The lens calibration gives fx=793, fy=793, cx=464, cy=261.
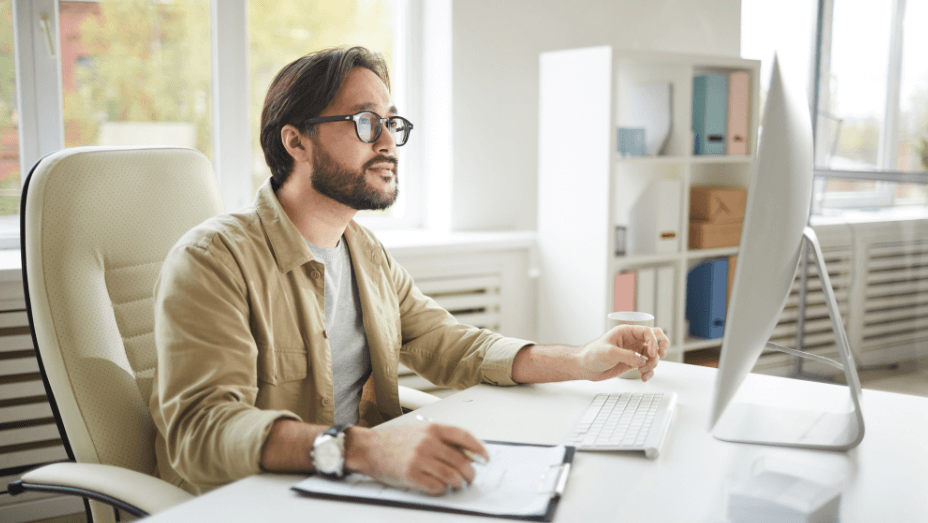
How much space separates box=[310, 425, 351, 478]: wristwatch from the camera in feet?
3.11

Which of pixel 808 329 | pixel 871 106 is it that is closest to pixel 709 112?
pixel 871 106

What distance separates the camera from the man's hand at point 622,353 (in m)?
1.34

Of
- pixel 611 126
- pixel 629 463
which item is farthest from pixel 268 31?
pixel 629 463

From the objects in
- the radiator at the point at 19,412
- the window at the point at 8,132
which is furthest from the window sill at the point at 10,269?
the window at the point at 8,132

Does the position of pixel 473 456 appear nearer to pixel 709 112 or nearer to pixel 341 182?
pixel 341 182

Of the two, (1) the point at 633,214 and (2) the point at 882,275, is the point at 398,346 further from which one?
(2) the point at 882,275

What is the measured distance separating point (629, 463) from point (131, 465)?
0.77 metres

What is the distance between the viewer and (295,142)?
4.82ft

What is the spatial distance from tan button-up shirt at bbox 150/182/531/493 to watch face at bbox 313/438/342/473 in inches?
3.2

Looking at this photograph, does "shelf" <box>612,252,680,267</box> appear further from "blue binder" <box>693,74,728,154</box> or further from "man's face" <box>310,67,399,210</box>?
"man's face" <box>310,67,399,210</box>

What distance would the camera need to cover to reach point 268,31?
280 centimetres

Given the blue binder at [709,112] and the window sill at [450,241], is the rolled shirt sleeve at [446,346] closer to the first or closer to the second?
the window sill at [450,241]

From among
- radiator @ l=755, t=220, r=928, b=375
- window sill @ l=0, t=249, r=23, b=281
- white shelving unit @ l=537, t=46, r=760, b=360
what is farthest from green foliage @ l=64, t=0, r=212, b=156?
radiator @ l=755, t=220, r=928, b=375

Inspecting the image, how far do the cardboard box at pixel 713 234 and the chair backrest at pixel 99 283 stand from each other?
231cm
